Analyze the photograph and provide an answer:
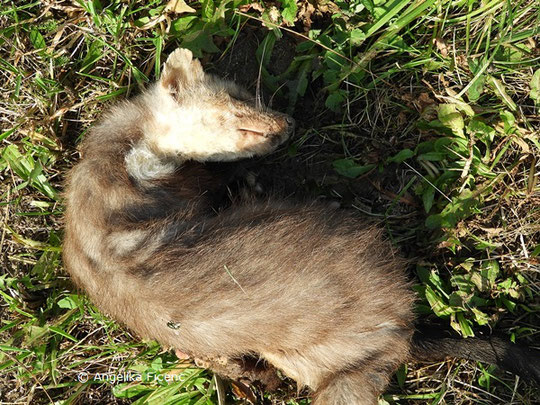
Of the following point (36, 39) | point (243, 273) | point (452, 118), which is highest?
point (452, 118)

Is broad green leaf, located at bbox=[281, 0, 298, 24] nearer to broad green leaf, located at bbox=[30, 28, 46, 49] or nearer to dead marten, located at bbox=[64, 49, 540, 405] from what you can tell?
dead marten, located at bbox=[64, 49, 540, 405]

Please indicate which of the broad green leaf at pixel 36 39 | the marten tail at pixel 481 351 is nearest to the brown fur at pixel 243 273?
the marten tail at pixel 481 351

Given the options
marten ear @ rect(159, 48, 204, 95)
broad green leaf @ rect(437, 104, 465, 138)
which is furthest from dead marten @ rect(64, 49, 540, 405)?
broad green leaf @ rect(437, 104, 465, 138)

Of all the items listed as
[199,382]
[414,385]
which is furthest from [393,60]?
[199,382]

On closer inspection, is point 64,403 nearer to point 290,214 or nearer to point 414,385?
point 290,214

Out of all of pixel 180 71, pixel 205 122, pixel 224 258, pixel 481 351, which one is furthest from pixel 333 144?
pixel 481 351

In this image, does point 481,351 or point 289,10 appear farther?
point 289,10

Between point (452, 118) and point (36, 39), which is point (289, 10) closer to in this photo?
point (452, 118)
